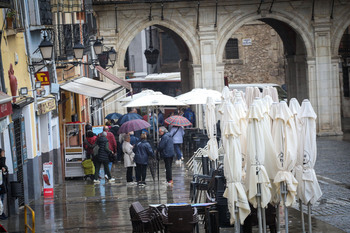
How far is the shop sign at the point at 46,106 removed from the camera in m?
18.8

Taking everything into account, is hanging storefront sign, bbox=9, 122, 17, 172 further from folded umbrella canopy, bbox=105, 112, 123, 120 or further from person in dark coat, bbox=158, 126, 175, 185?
folded umbrella canopy, bbox=105, 112, 123, 120

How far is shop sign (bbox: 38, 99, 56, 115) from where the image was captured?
1883 centimetres

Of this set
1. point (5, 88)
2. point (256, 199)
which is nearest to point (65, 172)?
point (5, 88)

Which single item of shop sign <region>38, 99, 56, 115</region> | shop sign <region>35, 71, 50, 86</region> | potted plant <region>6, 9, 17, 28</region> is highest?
potted plant <region>6, 9, 17, 28</region>

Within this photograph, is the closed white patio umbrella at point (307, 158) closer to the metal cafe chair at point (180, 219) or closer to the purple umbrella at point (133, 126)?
the metal cafe chair at point (180, 219)

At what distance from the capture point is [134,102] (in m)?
24.0

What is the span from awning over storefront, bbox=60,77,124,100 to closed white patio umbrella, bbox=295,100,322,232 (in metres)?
11.6

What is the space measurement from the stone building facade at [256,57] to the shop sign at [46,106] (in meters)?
29.9

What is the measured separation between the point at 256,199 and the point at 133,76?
42.5m

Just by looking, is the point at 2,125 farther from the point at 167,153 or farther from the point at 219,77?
the point at 219,77

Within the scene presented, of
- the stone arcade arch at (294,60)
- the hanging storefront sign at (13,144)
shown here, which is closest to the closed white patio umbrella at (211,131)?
the hanging storefront sign at (13,144)

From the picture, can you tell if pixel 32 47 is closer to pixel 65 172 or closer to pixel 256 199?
pixel 65 172

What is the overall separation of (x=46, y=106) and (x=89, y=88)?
5114mm

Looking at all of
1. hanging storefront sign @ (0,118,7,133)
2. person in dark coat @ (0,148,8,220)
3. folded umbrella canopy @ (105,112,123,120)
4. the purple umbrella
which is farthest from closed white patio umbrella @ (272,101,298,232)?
folded umbrella canopy @ (105,112,123,120)
